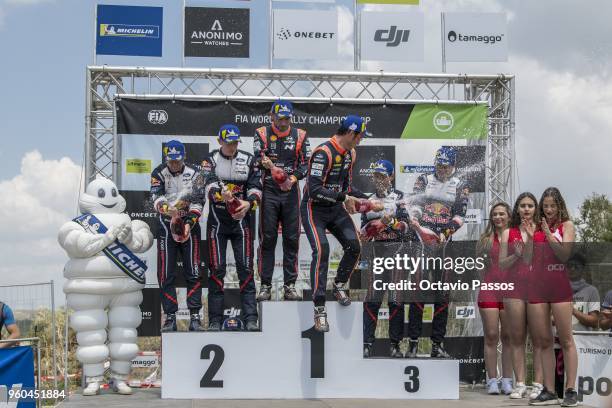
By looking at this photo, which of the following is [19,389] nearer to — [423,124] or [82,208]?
[82,208]

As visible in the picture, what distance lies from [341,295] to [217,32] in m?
3.85

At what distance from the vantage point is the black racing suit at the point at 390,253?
316 inches

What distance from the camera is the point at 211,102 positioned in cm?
946

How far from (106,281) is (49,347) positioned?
3186mm

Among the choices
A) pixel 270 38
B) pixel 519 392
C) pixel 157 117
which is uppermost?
pixel 270 38

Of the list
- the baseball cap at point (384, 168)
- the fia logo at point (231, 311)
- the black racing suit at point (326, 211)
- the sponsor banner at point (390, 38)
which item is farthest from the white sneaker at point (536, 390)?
the sponsor banner at point (390, 38)

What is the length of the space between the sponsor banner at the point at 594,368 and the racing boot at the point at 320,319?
7.05ft

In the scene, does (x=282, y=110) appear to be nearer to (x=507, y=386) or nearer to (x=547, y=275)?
(x=547, y=275)

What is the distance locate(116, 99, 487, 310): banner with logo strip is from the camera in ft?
30.6

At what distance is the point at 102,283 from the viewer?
297 inches

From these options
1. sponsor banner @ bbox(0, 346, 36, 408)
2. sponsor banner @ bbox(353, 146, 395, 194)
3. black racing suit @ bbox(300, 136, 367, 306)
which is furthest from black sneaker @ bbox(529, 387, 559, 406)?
sponsor banner @ bbox(0, 346, 36, 408)

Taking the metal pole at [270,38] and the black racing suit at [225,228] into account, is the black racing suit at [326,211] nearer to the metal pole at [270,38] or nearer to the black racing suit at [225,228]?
the black racing suit at [225,228]

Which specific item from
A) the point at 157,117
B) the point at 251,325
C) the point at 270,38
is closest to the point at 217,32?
the point at 270,38

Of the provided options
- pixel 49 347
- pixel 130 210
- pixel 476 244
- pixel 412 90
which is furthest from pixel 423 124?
pixel 49 347
